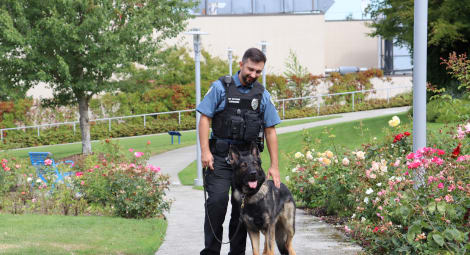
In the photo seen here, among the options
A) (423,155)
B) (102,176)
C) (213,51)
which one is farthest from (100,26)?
(213,51)

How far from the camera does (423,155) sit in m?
5.79

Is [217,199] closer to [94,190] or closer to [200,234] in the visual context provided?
[200,234]

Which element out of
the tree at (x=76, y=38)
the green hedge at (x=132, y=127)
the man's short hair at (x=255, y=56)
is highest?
the tree at (x=76, y=38)

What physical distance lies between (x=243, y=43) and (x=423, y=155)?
35852 millimetres

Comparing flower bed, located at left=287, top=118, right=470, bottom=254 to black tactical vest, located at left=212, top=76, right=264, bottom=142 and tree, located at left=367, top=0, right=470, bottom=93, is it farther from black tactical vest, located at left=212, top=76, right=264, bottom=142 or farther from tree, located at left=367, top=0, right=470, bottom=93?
tree, located at left=367, top=0, right=470, bottom=93

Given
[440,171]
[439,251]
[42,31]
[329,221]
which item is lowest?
[329,221]

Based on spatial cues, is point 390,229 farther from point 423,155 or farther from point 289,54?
point 289,54

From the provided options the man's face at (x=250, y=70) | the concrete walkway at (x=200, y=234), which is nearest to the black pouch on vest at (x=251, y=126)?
the man's face at (x=250, y=70)

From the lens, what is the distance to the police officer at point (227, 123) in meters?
5.83

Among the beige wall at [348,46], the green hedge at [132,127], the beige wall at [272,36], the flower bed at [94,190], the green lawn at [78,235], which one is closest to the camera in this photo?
the green lawn at [78,235]

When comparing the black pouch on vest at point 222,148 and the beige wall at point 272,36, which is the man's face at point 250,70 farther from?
the beige wall at point 272,36

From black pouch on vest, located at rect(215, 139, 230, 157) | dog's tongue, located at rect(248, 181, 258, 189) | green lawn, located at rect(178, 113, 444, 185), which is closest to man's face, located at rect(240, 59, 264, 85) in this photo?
black pouch on vest, located at rect(215, 139, 230, 157)

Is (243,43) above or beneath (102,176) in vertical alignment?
above

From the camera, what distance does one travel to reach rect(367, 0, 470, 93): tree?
1951cm
